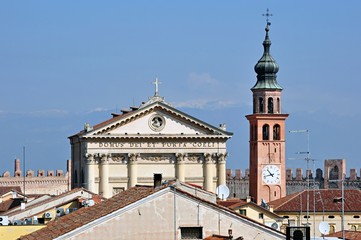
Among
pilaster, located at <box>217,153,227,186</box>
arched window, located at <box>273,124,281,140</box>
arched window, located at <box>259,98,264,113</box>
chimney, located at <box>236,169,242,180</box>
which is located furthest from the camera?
chimney, located at <box>236,169,242,180</box>

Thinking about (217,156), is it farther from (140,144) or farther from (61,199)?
(61,199)

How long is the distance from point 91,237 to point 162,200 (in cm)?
152

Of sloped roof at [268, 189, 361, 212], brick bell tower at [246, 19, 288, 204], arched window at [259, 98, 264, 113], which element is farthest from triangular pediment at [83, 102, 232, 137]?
arched window at [259, 98, 264, 113]

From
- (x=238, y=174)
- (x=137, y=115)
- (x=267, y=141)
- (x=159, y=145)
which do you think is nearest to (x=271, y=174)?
(x=267, y=141)

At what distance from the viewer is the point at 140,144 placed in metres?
93.7

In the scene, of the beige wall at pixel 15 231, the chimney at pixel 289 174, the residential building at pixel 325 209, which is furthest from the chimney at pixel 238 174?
the beige wall at pixel 15 231

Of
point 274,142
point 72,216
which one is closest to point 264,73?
point 274,142

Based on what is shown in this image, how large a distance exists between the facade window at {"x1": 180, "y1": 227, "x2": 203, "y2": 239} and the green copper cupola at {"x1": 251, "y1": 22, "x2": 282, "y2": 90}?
267 ft

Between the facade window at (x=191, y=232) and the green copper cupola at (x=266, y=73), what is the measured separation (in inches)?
3207

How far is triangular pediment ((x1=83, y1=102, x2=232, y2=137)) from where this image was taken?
92.8 meters

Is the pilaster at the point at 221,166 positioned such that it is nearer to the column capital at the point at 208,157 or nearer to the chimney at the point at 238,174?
the column capital at the point at 208,157

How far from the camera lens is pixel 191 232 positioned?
2956 centimetres

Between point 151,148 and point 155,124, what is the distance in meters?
1.51

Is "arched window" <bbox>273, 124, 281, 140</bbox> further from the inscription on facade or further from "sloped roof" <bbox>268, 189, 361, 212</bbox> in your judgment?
"sloped roof" <bbox>268, 189, 361, 212</bbox>
